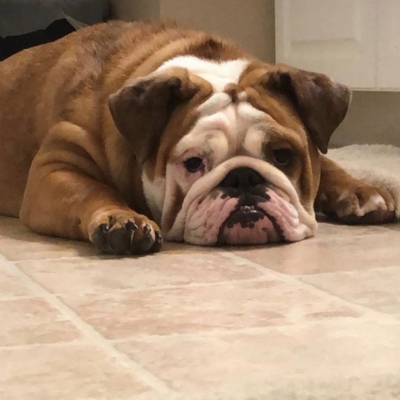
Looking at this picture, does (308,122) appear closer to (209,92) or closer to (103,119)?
(209,92)

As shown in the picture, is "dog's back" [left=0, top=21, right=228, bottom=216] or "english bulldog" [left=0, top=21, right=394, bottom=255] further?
"dog's back" [left=0, top=21, right=228, bottom=216]

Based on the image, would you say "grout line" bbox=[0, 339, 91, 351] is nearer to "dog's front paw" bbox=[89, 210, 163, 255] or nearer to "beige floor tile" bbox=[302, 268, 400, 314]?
"beige floor tile" bbox=[302, 268, 400, 314]

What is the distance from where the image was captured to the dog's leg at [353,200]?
188 cm

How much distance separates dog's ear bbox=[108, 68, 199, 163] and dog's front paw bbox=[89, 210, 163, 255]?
0.21 m

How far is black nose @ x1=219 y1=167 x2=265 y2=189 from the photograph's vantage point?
1.63 m

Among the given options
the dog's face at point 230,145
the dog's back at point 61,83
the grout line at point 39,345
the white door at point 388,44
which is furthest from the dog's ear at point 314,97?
the white door at point 388,44

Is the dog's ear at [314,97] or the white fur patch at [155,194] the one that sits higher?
the dog's ear at [314,97]

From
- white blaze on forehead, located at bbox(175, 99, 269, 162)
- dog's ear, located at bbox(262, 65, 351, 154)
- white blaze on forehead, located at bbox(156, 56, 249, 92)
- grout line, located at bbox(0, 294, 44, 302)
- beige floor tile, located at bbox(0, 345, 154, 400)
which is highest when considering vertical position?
white blaze on forehead, located at bbox(156, 56, 249, 92)

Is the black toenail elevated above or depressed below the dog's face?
below

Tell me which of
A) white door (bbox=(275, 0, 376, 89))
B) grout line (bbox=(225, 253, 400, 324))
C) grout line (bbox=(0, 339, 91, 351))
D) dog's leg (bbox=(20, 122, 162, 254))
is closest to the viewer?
grout line (bbox=(0, 339, 91, 351))

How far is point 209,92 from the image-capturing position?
1731mm

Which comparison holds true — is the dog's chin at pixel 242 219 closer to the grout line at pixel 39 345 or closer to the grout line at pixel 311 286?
the grout line at pixel 311 286

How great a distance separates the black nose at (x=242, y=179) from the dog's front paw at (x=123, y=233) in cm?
19

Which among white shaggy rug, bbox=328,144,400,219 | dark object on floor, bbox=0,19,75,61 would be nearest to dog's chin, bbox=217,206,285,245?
white shaggy rug, bbox=328,144,400,219
